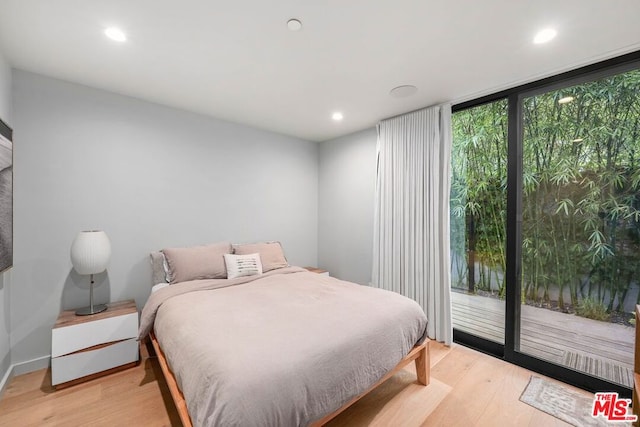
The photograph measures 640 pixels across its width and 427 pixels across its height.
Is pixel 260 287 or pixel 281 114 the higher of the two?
pixel 281 114

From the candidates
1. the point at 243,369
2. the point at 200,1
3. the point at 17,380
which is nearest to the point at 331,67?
the point at 200,1

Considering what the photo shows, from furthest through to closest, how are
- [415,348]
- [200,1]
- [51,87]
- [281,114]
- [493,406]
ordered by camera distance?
[281,114]
[51,87]
[415,348]
[493,406]
[200,1]

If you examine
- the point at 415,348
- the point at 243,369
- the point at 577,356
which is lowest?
the point at 577,356

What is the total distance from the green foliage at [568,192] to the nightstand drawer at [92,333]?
10.8 ft

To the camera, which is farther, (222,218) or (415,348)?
(222,218)

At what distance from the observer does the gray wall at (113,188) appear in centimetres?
226

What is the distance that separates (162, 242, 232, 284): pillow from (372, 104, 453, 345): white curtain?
1.85 meters

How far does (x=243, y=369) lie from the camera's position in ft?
3.98

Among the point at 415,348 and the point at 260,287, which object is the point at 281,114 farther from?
the point at 415,348

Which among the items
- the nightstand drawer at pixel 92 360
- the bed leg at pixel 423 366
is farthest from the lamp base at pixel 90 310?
the bed leg at pixel 423 366

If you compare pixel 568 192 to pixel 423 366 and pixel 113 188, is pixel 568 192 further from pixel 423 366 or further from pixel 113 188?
pixel 113 188

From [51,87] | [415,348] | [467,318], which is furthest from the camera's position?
[467,318]

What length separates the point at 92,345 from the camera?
7.01 ft

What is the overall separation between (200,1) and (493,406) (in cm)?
317
